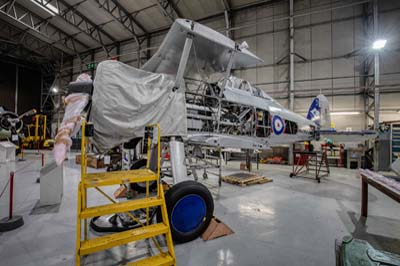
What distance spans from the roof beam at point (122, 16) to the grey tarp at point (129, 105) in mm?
11451

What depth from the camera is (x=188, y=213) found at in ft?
8.19

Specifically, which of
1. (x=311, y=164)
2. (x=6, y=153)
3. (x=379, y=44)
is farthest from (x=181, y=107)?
(x=379, y=44)

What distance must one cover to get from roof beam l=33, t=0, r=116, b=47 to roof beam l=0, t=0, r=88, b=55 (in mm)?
2039

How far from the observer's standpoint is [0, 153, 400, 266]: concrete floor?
2.18 m

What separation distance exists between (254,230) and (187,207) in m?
1.18

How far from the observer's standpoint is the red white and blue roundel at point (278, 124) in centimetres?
505

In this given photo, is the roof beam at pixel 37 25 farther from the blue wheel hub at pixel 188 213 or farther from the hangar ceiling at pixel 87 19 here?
the blue wheel hub at pixel 188 213

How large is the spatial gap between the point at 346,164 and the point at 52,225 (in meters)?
11.3

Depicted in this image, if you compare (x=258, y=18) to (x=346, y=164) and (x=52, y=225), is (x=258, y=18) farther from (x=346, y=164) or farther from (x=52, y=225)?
(x=52, y=225)

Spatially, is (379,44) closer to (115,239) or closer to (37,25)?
(115,239)

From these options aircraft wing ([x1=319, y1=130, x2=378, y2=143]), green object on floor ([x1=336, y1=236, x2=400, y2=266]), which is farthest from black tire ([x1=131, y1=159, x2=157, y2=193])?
aircraft wing ([x1=319, y1=130, x2=378, y2=143])

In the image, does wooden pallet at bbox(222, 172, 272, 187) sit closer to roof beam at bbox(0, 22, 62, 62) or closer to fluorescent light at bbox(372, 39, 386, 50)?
fluorescent light at bbox(372, 39, 386, 50)

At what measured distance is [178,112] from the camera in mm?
2959

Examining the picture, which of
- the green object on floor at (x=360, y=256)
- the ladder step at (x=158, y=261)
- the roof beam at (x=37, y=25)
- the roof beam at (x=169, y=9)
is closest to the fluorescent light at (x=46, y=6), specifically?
the roof beam at (x=37, y=25)
